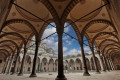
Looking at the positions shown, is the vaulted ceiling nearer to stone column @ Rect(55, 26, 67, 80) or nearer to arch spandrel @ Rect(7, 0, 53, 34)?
arch spandrel @ Rect(7, 0, 53, 34)

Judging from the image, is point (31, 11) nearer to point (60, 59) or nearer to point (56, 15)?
point (56, 15)

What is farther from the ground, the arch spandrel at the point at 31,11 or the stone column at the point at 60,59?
the arch spandrel at the point at 31,11

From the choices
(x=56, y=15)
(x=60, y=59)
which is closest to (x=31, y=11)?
(x=56, y=15)

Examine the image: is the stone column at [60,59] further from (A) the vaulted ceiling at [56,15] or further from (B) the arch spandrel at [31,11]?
(B) the arch spandrel at [31,11]

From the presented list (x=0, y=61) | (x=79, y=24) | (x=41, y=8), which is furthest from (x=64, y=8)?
(x=0, y=61)

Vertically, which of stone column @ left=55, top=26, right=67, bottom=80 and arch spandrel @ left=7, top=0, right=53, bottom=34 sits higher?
arch spandrel @ left=7, top=0, right=53, bottom=34

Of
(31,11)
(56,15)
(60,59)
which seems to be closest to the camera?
(60,59)

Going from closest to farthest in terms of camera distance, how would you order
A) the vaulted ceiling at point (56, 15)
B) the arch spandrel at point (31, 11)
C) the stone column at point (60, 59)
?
the stone column at point (60, 59)
the vaulted ceiling at point (56, 15)
the arch spandrel at point (31, 11)

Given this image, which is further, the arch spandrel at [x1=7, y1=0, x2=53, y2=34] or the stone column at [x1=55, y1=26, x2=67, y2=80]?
the arch spandrel at [x1=7, y1=0, x2=53, y2=34]

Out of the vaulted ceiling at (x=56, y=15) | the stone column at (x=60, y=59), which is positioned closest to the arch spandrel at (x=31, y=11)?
the vaulted ceiling at (x=56, y=15)

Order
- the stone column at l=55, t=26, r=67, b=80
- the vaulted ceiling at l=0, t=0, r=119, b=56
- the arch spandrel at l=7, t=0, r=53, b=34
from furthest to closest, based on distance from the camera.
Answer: the arch spandrel at l=7, t=0, r=53, b=34 → the vaulted ceiling at l=0, t=0, r=119, b=56 → the stone column at l=55, t=26, r=67, b=80

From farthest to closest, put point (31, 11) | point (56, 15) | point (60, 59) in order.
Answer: point (31, 11) < point (56, 15) < point (60, 59)

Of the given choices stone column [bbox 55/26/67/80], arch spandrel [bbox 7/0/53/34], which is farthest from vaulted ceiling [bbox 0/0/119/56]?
stone column [bbox 55/26/67/80]

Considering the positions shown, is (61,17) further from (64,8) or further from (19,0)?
(19,0)
